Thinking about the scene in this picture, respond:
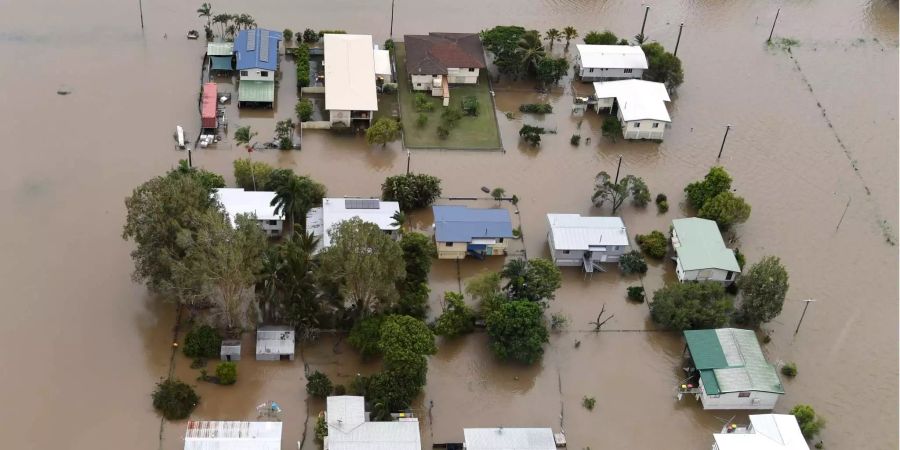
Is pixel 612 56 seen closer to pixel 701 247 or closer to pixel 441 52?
pixel 441 52

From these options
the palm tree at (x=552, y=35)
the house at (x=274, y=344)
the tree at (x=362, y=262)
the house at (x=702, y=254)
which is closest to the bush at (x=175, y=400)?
the house at (x=274, y=344)

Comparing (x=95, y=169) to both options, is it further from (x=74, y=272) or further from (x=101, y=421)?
(x=101, y=421)

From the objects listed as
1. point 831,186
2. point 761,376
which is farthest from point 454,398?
point 831,186

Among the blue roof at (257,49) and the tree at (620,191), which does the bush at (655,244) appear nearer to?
the tree at (620,191)

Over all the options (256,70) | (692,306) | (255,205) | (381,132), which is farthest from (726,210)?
(256,70)

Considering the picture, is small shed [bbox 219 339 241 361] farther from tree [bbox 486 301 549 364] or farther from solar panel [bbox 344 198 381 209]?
tree [bbox 486 301 549 364]
